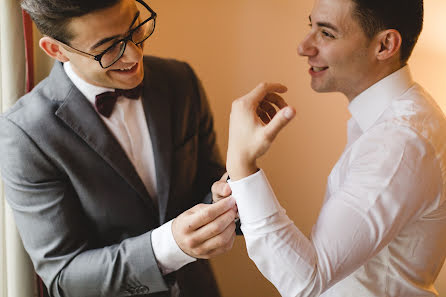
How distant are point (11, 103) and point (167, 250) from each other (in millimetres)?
774

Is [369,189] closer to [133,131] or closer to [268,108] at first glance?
[268,108]

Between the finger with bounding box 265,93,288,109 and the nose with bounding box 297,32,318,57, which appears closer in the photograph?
the finger with bounding box 265,93,288,109

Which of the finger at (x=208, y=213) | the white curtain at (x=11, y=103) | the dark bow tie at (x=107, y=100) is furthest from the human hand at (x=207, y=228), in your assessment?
the white curtain at (x=11, y=103)

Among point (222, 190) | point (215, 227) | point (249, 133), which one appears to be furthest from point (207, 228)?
point (249, 133)

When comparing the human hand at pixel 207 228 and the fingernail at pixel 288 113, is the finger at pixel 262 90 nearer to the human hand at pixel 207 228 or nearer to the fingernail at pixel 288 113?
the fingernail at pixel 288 113

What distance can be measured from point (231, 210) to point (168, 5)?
123cm

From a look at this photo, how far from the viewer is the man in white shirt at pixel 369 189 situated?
109 cm

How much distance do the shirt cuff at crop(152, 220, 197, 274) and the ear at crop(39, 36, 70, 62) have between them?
0.60 meters

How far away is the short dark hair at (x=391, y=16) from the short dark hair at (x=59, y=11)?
0.70 metres

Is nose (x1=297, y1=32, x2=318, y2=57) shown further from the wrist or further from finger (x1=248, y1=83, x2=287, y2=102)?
the wrist

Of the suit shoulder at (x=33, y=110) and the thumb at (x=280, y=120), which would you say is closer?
the thumb at (x=280, y=120)

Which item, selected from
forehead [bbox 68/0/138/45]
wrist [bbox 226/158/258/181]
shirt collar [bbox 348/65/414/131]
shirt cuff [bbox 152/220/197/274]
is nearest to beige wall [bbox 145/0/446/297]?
forehead [bbox 68/0/138/45]

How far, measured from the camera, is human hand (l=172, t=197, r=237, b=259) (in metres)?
1.21

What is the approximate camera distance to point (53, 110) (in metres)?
1.37
